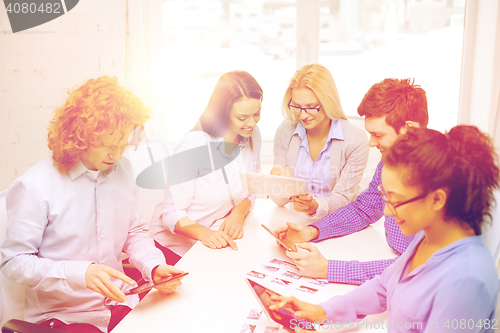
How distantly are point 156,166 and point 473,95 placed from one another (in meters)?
2.31

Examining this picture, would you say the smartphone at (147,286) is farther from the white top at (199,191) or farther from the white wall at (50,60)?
the white wall at (50,60)

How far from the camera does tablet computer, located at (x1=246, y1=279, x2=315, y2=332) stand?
91 centimetres

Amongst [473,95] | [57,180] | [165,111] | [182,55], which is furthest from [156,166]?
[473,95]

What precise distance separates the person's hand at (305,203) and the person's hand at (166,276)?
71 centimetres

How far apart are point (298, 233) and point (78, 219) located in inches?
31.0

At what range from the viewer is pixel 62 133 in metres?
1.20

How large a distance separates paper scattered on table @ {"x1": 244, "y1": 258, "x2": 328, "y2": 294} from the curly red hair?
618 millimetres

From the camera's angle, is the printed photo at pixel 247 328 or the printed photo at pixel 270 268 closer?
the printed photo at pixel 247 328

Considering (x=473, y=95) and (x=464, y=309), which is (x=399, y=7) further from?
(x=464, y=309)

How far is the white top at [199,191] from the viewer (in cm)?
183

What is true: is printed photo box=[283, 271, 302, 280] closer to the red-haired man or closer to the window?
the red-haired man

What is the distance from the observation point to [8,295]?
4.02ft

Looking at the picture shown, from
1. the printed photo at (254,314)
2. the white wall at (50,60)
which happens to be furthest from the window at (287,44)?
the printed photo at (254,314)

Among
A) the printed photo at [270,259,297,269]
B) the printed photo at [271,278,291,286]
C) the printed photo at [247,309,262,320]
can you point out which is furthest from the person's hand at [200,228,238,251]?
the printed photo at [247,309,262,320]
